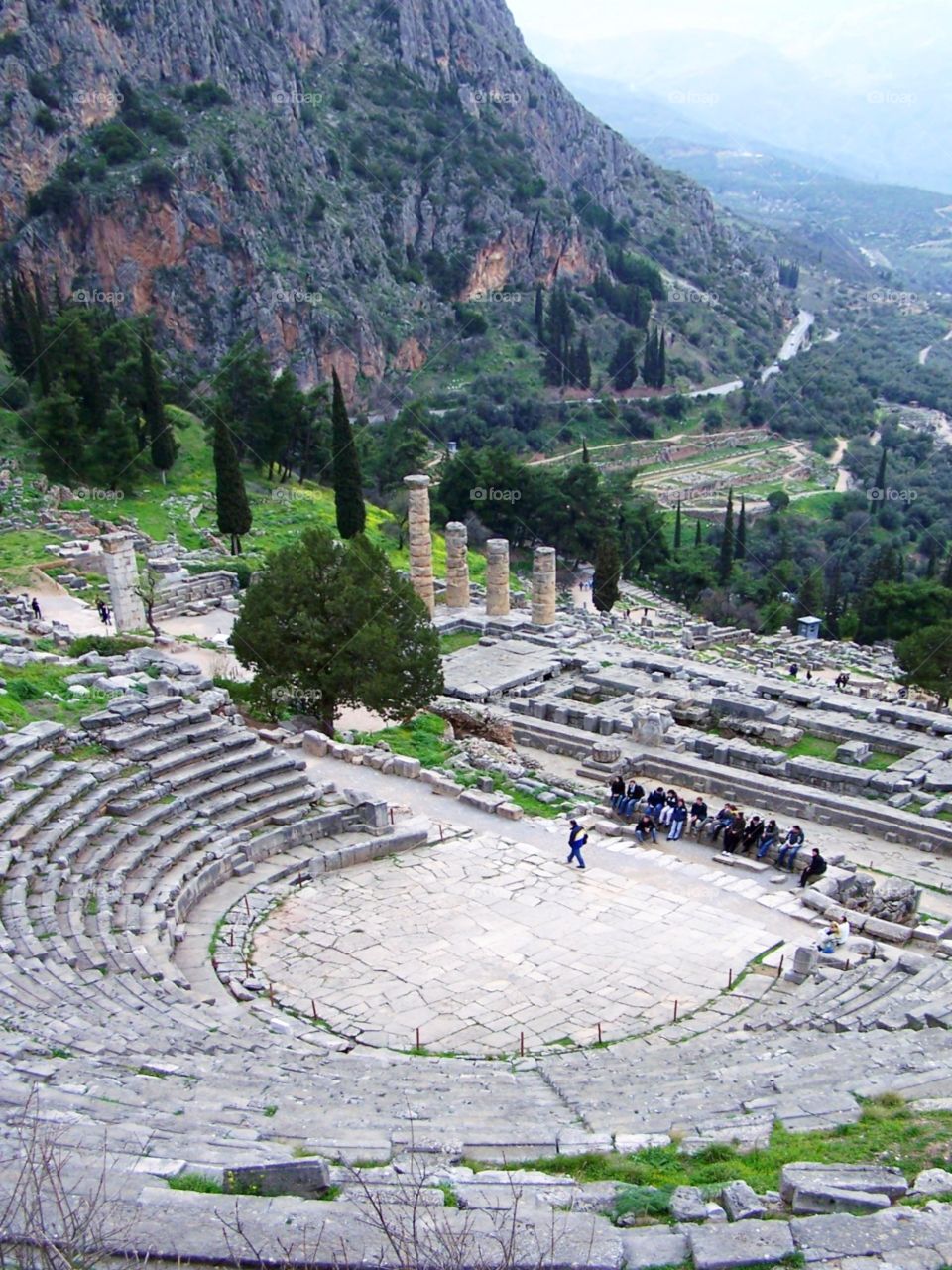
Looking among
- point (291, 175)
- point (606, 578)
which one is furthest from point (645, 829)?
point (291, 175)

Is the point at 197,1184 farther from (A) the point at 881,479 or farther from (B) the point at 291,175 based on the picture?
(B) the point at 291,175

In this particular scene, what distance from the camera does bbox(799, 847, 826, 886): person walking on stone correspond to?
18.6 metres

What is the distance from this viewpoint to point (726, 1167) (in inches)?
329

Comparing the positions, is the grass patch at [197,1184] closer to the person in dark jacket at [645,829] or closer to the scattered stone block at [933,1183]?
the scattered stone block at [933,1183]

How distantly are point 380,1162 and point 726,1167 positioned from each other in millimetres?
2564

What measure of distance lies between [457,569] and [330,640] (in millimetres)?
16564

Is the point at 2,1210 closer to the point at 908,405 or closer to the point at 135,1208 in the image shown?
the point at 135,1208

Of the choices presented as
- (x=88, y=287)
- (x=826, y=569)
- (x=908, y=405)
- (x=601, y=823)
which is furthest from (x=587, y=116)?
(x=601, y=823)

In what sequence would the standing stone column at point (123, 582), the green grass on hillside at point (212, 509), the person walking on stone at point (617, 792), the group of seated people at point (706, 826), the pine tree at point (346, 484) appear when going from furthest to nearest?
the pine tree at point (346, 484) → the green grass on hillside at point (212, 509) → the standing stone column at point (123, 582) → the person walking on stone at point (617, 792) → the group of seated people at point (706, 826)

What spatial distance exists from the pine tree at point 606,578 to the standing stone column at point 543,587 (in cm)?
1085

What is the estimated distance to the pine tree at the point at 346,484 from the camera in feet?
148

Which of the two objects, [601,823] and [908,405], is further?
[908,405]

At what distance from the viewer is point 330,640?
23.9m

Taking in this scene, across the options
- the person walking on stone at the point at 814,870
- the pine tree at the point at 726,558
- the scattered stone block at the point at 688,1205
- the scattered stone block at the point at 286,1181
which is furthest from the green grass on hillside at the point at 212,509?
the scattered stone block at the point at 688,1205
